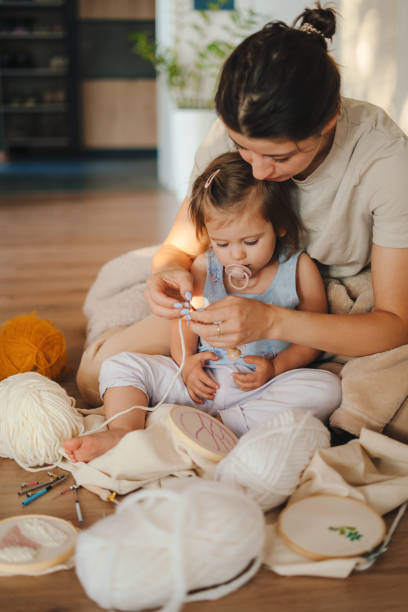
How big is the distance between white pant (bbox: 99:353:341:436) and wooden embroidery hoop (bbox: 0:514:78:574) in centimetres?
35

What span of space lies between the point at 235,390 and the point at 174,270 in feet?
0.93

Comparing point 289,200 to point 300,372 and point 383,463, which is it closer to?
point 300,372

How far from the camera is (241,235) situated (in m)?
1.27

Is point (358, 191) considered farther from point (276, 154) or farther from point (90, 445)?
point (90, 445)

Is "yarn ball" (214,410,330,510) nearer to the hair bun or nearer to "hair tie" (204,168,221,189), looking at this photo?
"hair tie" (204,168,221,189)

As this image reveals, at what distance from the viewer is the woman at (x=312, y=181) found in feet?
3.44

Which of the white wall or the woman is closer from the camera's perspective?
the woman

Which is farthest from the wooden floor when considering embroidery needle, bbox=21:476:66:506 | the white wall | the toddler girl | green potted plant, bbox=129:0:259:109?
the white wall

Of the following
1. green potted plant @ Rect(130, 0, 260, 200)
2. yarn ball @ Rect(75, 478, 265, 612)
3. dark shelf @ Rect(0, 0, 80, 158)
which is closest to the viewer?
yarn ball @ Rect(75, 478, 265, 612)

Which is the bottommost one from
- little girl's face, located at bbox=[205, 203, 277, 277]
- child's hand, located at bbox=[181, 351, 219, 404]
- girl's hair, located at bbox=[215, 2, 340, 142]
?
child's hand, located at bbox=[181, 351, 219, 404]

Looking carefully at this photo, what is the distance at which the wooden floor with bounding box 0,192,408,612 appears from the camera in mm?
893

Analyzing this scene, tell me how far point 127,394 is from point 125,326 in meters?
0.46

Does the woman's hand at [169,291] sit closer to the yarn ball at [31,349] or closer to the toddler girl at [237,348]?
the toddler girl at [237,348]

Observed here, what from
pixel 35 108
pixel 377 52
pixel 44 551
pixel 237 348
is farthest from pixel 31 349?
pixel 35 108
